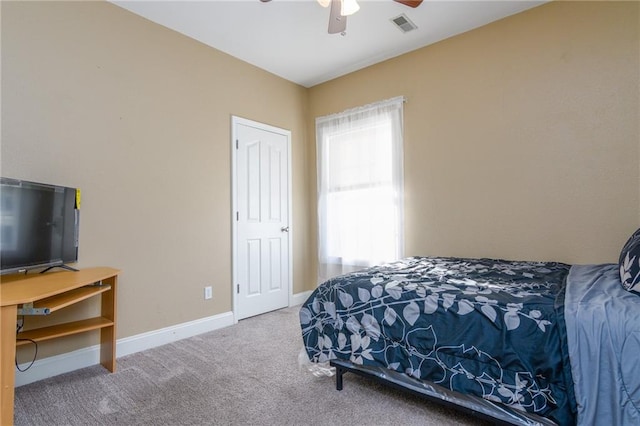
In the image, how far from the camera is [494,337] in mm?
1423

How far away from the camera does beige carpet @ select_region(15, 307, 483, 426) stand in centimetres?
171

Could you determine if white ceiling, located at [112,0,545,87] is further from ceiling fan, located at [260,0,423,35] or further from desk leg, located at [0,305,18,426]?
desk leg, located at [0,305,18,426]

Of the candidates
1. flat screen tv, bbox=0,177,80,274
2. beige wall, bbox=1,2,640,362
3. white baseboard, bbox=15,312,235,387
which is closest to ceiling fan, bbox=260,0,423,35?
beige wall, bbox=1,2,640,362

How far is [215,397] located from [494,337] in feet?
5.20

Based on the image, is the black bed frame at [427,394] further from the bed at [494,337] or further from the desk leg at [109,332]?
the desk leg at [109,332]

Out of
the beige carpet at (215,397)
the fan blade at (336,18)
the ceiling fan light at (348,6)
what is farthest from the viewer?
the fan blade at (336,18)

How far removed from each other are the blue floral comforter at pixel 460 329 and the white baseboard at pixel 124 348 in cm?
152

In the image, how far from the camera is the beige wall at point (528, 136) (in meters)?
2.39

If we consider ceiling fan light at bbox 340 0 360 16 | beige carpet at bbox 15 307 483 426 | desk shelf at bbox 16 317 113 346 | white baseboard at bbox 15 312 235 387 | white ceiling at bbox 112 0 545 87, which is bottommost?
beige carpet at bbox 15 307 483 426

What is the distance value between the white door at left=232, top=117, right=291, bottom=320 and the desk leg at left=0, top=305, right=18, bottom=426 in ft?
6.94

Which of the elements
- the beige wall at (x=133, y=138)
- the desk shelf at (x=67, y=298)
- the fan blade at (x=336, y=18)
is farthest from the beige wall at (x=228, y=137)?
the fan blade at (x=336, y=18)

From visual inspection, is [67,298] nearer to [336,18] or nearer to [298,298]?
[336,18]

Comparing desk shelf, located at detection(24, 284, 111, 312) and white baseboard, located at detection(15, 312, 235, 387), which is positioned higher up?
desk shelf, located at detection(24, 284, 111, 312)

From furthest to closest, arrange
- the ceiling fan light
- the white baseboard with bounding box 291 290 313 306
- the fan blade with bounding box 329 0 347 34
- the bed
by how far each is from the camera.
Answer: the white baseboard with bounding box 291 290 313 306
the fan blade with bounding box 329 0 347 34
the ceiling fan light
the bed
